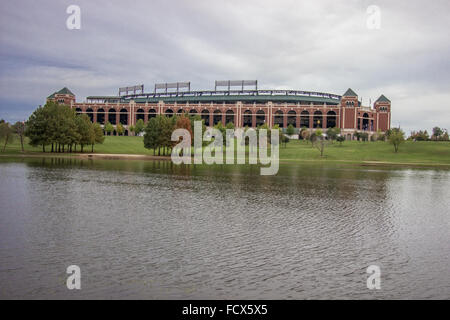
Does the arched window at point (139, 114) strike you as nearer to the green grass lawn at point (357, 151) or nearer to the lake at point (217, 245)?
the green grass lawn at point (357, 151)

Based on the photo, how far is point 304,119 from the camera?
153 m

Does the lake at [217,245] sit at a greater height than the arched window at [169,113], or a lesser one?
lesser

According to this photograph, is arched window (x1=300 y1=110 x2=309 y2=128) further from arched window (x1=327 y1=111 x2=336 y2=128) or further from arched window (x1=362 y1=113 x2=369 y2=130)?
arched window (x1=362 y1=113 x2=369 y2=130)

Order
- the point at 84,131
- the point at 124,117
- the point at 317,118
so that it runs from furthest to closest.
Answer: the point at 124,117
the point at 317,118
the point at 84,131

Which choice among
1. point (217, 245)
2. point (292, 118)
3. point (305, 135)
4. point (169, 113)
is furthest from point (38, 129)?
point (292, 118)

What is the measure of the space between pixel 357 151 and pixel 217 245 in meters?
87.7

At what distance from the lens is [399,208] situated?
28.0 meters

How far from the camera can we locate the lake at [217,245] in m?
12.6

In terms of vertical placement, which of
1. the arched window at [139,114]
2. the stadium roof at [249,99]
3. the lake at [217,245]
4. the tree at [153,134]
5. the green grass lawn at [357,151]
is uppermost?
the stadium roof at [249,99]

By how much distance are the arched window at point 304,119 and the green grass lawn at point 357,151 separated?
42.0 meters

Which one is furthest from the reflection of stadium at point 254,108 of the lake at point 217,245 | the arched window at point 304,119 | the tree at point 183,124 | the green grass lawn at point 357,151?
the lake at point 217,245

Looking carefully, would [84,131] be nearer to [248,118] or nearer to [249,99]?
[248,118]
